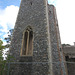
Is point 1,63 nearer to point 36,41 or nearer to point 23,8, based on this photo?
point 36,41

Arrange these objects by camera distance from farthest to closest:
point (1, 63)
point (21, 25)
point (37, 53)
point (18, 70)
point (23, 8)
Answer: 1. point (23, 8)
2. point (21, 25)
3. point (37, 53)
4. point (18, 70)
5. point (1, 63)

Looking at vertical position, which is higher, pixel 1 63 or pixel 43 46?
pixel 43 46

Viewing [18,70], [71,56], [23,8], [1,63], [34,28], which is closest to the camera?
[1,63]

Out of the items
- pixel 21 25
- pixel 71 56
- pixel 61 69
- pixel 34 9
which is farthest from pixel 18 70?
pixel 34 9

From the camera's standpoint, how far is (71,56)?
845cm

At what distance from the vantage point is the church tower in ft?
18.2

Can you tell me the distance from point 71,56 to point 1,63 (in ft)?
23.5

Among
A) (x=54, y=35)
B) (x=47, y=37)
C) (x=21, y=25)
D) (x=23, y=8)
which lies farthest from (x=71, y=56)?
(x=23, y=8)

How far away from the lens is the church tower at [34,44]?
5.56 m

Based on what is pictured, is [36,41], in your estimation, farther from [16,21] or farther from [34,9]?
[34,9]

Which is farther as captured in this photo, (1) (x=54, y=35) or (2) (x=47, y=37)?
(1) (x=54, y=35)

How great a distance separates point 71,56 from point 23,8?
8.02 m

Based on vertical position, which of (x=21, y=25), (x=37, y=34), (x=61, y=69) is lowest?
(x=61, y=69)

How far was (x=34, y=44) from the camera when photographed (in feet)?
21.3
